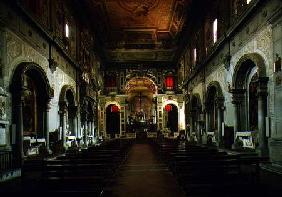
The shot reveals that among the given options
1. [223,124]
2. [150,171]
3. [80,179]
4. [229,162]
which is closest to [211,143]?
[223,124]

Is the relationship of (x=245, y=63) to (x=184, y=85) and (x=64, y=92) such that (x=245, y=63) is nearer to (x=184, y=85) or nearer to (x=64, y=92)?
(x=64, y=92)

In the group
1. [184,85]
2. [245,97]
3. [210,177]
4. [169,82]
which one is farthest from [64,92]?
[169,82]

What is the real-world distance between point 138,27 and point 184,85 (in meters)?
7.75

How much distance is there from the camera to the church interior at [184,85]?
294 inches

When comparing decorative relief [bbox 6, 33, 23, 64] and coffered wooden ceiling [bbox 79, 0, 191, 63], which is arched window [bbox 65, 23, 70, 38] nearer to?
coffered wooden ceiling [bbox 79, 0, 191, 63]

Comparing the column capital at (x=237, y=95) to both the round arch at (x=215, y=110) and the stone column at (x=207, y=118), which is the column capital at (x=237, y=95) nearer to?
the round arch at (x=215, y=110)

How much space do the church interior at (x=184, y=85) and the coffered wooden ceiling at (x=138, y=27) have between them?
10 centimetres

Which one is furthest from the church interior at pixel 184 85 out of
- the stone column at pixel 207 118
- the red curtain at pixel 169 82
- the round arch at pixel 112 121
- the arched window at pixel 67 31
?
the round arch at pixel 112 121

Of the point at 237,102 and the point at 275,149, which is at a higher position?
the point at 237,102

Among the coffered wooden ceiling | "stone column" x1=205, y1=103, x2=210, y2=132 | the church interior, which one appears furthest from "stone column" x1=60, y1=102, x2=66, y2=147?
"stone column" x1=205, y1=103, x2=210, y2=132

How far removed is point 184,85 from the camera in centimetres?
3334

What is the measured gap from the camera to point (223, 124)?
17906 millimetres

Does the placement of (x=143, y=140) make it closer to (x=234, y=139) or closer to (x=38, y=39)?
(x=234, y=139)

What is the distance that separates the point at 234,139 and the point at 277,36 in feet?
22.4
